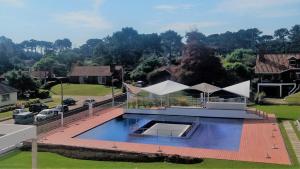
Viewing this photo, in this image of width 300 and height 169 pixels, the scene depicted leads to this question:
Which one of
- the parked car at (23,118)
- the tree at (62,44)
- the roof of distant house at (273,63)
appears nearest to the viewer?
the parked car at (23,118)

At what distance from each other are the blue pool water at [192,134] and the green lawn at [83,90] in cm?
2380

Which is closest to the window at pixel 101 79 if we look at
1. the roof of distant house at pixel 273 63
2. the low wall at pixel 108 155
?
the roof of distant house at pixel 273 63

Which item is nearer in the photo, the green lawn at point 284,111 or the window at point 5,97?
the green lawn at point 284,111

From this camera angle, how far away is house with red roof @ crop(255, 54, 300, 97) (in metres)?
50.7

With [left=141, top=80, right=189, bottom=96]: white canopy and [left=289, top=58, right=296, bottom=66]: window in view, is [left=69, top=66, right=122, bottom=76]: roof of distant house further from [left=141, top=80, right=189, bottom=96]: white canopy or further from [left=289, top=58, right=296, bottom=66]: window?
[left=289, top=58, right=296, bottom=66]: window

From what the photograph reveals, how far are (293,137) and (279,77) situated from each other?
91.5 ft

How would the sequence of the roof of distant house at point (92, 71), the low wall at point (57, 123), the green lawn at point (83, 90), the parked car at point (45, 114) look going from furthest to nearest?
the roof of distant house at point (92, 71) < the green lawn at point (83, 90) < the parked car at point (45, 114) < the low wall at point (57, 123)

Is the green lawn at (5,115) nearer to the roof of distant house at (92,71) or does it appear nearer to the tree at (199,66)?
the tree at (199,66)

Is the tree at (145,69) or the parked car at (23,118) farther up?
the tree at (145,69)

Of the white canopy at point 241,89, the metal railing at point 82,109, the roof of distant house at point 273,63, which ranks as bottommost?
the metal railing at point 82,109

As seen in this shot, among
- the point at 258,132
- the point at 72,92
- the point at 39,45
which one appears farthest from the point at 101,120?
the point at 39,45

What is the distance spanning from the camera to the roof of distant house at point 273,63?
5162 centimetres

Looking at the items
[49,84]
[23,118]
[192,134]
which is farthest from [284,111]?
[49,84]

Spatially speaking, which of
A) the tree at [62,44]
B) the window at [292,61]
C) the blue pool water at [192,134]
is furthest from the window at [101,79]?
the tree at [62,44]
